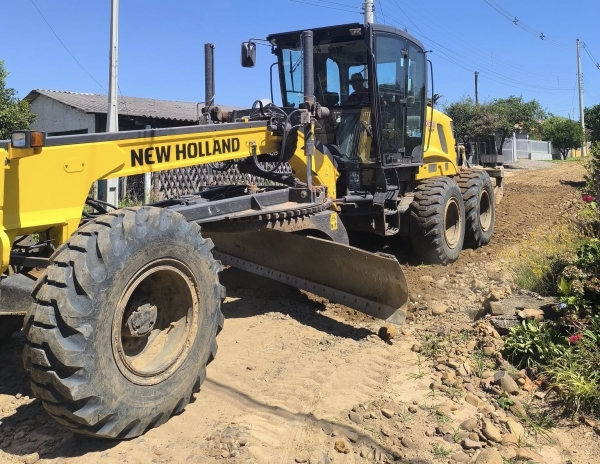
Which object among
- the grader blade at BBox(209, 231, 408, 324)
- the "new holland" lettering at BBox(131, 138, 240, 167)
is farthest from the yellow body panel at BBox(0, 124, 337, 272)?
the grader blade at BBox(209, 231, 408, 324)

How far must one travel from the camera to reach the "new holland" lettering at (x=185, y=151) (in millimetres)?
4035

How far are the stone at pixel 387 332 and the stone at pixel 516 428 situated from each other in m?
1.53

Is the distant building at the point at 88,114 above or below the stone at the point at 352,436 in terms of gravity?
above

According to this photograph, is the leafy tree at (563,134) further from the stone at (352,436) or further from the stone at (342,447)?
the stone at (342,447)

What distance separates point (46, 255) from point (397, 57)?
5091 millimetres

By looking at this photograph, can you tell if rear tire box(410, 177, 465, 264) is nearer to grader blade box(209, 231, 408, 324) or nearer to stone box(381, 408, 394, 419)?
grader blade box(209, 231, 408, 324)

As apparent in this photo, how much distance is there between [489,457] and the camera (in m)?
3.12

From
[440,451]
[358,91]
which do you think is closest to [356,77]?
[358,91]

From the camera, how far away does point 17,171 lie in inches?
124

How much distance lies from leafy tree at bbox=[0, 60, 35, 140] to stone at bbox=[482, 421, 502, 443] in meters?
13.0

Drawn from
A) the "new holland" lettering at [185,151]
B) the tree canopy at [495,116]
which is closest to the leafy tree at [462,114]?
the tree canopy at [495,116]

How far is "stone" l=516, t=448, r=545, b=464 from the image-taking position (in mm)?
3203

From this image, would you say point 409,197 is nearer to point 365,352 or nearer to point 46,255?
point 365,352

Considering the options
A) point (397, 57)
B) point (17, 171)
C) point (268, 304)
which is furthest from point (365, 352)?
point (397, 57)
